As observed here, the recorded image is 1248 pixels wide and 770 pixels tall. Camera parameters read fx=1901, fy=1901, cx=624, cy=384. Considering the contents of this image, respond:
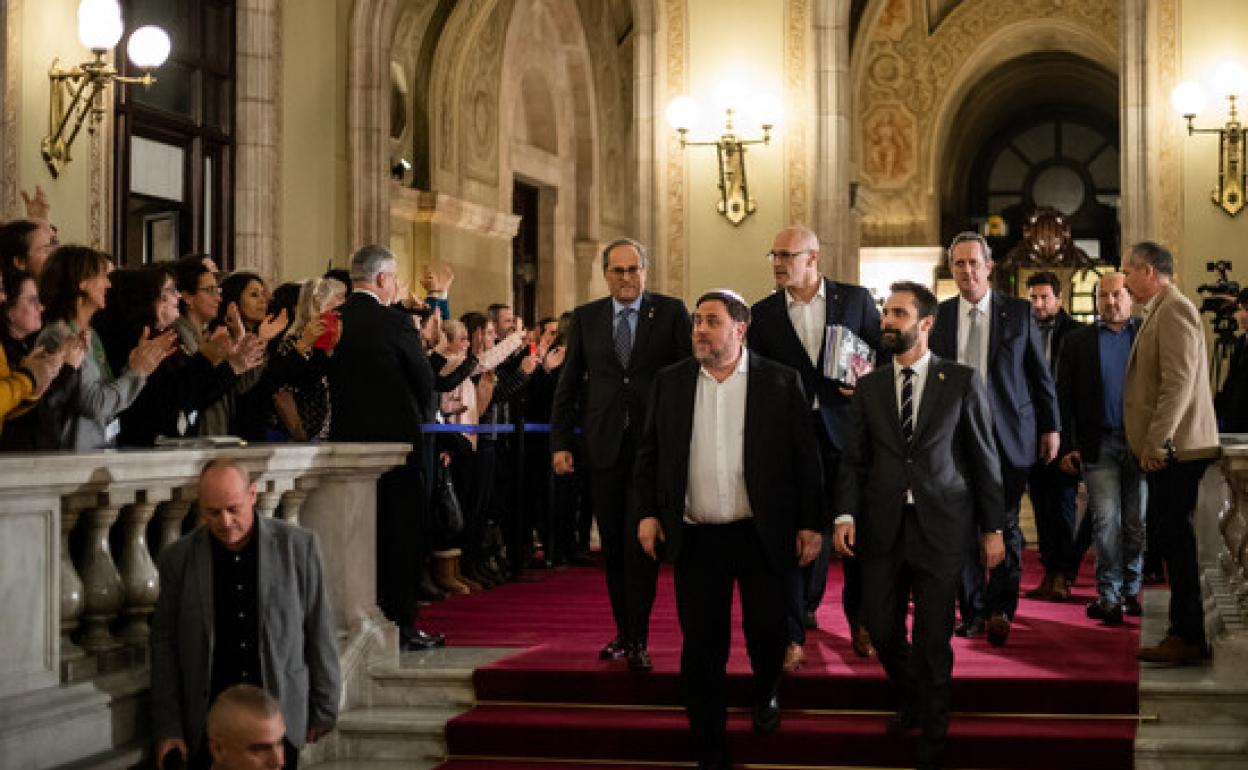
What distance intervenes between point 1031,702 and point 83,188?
6.86 meters

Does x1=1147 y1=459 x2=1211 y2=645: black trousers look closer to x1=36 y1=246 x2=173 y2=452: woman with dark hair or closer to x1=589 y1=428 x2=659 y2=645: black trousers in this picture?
x1=589 y1=428 x2=659 y2=645: black trousers

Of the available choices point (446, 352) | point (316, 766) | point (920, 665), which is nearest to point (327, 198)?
point (446, 352)

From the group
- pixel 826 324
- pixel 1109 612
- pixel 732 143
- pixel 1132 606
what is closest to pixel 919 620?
pixel 826 324

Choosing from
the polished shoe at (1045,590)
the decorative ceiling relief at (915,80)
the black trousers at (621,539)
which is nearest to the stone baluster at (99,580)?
the black trousers at (621,539)

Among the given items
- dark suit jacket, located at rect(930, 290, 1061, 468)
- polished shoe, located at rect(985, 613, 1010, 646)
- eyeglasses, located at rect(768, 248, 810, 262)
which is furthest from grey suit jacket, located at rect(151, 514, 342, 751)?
dark suit jacket, located at rect(930, 290, 1061, 468)

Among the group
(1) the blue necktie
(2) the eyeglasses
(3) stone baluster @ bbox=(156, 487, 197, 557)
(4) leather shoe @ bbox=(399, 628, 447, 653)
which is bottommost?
(4) leather shoe @ bbox=(399, 628, 447, 653)

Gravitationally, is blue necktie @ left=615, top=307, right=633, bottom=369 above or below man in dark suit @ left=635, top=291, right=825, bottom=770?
above

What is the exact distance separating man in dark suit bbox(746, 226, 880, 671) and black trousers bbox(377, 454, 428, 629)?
161cm

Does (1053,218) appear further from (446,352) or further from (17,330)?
(17,330)

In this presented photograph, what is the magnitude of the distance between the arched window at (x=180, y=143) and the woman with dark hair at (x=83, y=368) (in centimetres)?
610

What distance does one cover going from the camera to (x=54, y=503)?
5582 mm

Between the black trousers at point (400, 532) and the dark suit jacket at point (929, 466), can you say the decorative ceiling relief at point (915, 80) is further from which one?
the dark suit jacket at point (929, 466)

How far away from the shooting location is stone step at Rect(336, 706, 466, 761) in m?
7.33

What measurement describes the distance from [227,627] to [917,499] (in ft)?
8.22
